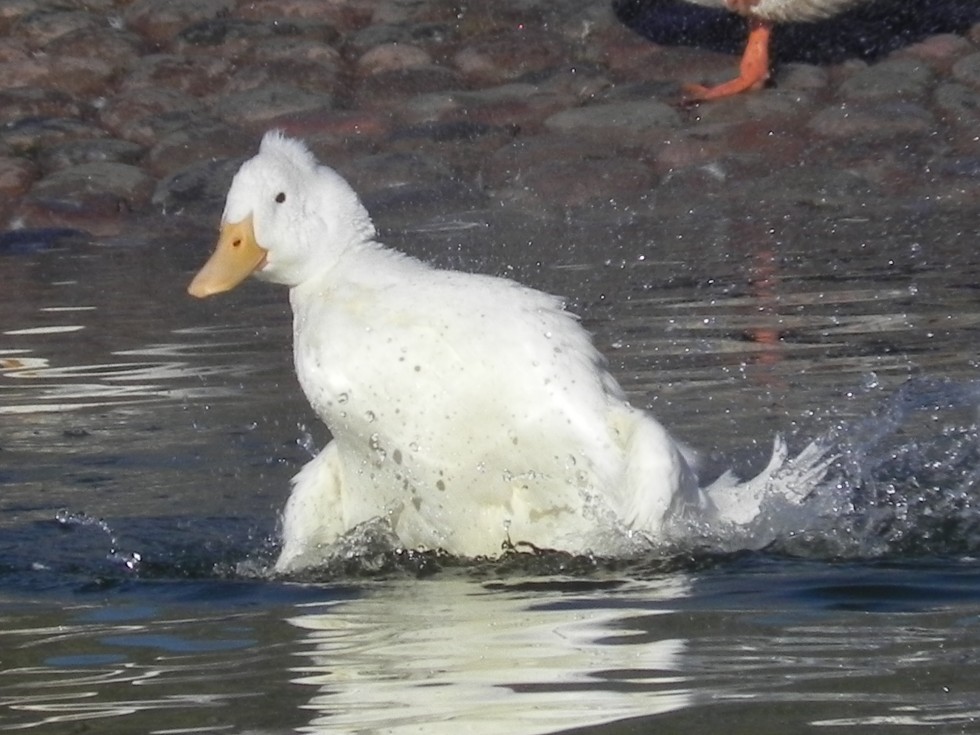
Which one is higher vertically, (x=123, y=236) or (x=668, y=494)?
(x=123, y=236)

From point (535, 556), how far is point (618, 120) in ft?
25.5

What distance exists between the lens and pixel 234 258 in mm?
5090

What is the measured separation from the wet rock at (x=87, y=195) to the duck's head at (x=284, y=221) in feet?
22.4

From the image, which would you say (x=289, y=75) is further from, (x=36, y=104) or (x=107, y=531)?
(x=107, y=531)

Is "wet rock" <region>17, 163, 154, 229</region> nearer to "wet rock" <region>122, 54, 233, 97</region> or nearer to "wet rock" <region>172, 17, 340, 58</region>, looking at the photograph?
"wet rock" <region>122, 54, 233, 97</region>

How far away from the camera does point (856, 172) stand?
1145 centimetres

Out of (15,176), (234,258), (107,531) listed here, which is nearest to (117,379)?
(107,531)

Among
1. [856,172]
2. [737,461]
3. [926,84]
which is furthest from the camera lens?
[926,84]

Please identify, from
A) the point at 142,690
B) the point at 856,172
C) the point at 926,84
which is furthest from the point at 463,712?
the point at 926,84

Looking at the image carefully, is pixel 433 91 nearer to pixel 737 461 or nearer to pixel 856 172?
pixel 856 172

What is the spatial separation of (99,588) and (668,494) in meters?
1.24

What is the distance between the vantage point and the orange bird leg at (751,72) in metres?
12.5

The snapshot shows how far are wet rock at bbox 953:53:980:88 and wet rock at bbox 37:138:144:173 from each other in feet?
15.2

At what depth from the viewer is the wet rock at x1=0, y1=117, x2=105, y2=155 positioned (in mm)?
12812
